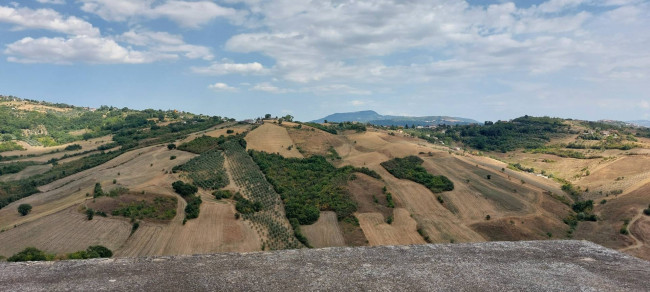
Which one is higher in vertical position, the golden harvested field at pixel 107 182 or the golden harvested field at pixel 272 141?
the golden harvested field at pixel 272 141

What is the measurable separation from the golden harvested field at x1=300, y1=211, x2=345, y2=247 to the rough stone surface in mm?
42943

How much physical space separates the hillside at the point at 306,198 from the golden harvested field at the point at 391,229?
277mm

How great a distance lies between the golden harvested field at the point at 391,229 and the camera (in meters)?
53.2

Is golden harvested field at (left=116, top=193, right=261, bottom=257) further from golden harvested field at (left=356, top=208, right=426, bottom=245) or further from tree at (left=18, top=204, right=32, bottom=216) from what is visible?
tree at (left=18, top=204, right=32, bottom=216)

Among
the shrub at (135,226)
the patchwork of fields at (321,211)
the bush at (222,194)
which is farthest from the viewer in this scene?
the bush at (222,194)

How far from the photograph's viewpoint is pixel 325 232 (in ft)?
181

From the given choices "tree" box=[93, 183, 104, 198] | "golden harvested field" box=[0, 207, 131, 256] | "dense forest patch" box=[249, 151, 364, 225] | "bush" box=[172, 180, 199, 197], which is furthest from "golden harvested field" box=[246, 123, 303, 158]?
"golden harvested field" box=[0, 207, 131, 256]

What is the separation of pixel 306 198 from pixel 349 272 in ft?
189

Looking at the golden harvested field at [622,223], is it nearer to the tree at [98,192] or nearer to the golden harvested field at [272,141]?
the golden harvested field at [272,141]

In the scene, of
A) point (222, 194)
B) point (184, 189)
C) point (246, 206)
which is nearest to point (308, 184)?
point (246, 206)

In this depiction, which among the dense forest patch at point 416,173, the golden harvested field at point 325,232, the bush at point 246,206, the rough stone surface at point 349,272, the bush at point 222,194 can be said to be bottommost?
the golden harvested field at point 325,232

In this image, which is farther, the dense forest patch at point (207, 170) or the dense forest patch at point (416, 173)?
the dense forest patch at point (416, 173)

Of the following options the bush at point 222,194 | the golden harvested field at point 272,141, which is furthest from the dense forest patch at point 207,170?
the golden harvested field at point 272,141

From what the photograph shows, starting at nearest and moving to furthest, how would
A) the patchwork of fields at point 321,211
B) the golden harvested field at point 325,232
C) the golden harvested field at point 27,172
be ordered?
the patchwork of fields at point 321,211 < the golden harvested field at point 325,232 < the golden harvested field at point 27,172
